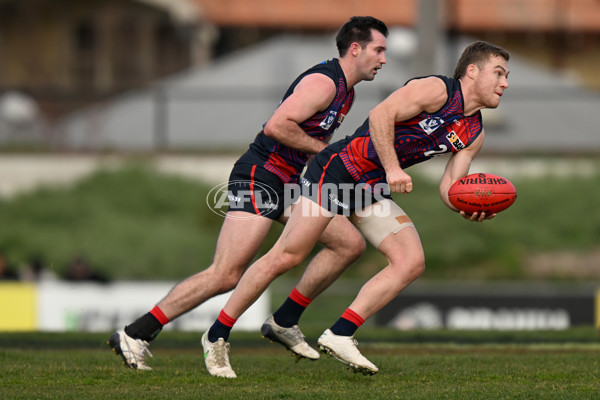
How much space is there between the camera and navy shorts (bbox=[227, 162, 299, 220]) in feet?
22.8

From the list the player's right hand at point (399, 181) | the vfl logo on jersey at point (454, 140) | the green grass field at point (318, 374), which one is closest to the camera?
the green grass field at point (318, 374)

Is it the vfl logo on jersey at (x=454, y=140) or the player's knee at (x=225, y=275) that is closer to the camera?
the vfl logo on jersey at (x=454, y=140)

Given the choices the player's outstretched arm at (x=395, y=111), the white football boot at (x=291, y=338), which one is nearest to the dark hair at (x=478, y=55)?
the player's outstretched arm at (x=395, y=111)

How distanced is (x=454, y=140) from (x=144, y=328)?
233 centimetres

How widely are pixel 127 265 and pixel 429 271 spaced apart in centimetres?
507

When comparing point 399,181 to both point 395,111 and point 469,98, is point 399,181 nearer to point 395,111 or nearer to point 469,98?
point 395,111

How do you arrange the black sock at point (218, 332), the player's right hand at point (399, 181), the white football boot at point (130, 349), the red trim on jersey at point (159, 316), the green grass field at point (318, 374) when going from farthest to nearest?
the red trim on jersey at point (159, 316) → the white football boot at point (130, 349) → the black sock at point (218, 332) → the player's right hand at point (399, 181) → the green grass field at point (318, 374)

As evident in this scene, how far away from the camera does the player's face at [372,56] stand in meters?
6.93

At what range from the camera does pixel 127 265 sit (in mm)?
17844

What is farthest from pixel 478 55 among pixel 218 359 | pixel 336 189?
pixel 218 359

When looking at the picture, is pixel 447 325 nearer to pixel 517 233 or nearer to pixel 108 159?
pixel 517 233

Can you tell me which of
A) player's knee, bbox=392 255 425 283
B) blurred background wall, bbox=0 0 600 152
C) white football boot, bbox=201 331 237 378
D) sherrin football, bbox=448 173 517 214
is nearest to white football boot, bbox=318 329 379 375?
player's knee, bbox=392 255 425 283

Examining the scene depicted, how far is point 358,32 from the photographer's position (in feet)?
→ 22.9

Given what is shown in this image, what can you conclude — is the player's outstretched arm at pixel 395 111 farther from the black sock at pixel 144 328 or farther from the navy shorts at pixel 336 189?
the black sock at pixel 144 328
